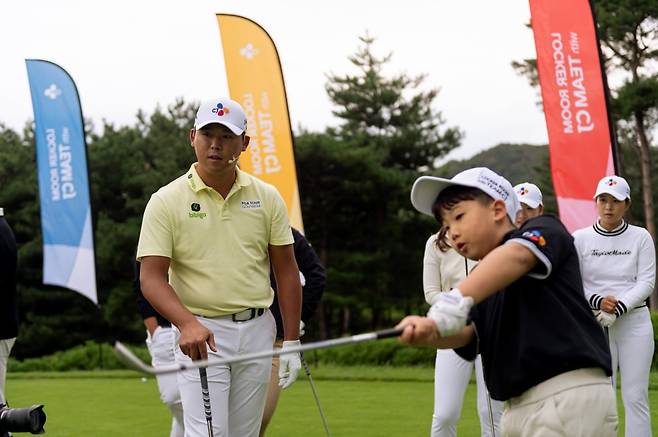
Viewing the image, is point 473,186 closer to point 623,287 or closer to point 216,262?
point 216,262

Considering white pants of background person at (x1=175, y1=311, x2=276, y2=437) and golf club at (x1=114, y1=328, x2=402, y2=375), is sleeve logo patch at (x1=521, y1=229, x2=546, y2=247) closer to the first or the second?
golf club at (x1=114, y1=328, x2=402, y2=375)

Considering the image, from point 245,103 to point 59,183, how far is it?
176 inches

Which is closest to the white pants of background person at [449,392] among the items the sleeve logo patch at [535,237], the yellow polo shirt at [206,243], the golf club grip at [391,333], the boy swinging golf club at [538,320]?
the yellow polo shirt at [206,243]

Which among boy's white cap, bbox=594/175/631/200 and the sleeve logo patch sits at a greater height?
boy's white cap, bbox=594/175/631/200

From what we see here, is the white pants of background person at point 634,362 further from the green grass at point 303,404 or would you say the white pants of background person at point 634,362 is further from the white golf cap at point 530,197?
the green grass at point 303,404

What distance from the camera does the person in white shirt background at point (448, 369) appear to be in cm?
591

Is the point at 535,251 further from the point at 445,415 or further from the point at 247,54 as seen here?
the point at 247,54

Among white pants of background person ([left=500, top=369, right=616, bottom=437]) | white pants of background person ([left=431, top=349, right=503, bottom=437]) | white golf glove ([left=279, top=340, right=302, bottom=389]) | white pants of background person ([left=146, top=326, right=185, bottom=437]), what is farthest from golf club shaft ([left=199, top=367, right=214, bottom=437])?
white pants of background person ([left=146, top=326, right=185, bottom=437])

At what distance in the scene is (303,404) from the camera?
10734 millimetres

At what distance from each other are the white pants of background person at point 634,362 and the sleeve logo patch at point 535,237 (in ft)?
12.8

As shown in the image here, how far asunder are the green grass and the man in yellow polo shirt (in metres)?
3.98

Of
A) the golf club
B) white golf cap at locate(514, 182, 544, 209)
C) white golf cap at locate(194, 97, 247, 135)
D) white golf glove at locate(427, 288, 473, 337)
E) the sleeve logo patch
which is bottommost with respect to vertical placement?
the golf club

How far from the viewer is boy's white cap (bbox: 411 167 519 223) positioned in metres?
3.10

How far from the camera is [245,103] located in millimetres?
15242
